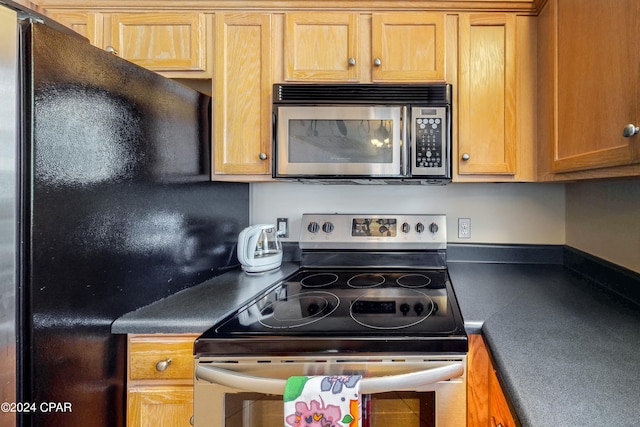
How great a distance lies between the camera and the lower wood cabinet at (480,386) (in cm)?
95

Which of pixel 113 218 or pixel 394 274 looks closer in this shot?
pixel 113 218

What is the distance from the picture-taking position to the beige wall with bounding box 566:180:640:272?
1.22m

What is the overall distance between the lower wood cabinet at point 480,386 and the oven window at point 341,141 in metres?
0.76

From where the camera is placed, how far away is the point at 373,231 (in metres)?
1.72

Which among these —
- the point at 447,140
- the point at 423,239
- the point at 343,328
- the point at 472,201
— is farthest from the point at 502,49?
the point at 343,328

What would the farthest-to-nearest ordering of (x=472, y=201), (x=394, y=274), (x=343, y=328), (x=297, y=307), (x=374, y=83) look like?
1. (x=472, y=201)
2. (x=394, y=274)
3. (x=374, y=83)
4. (x=297, y=307)
5. (x=343, y=328)

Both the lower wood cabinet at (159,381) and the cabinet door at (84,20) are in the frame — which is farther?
the cabinet door at (84,20)

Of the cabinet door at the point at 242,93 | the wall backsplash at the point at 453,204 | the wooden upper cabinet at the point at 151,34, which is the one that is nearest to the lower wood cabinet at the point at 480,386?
the wall backsplash at the point at 453,204

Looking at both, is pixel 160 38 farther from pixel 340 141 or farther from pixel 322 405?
pixel 322 405

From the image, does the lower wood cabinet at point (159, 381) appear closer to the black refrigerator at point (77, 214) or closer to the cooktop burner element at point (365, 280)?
the black refrigerator at point (77, 214)

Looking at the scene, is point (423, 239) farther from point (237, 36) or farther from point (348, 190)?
point (237, 36)

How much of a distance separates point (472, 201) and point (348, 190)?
2.09ft

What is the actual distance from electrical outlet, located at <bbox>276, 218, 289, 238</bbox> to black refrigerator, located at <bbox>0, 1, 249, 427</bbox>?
22.8 inches

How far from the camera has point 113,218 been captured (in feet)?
3.37
